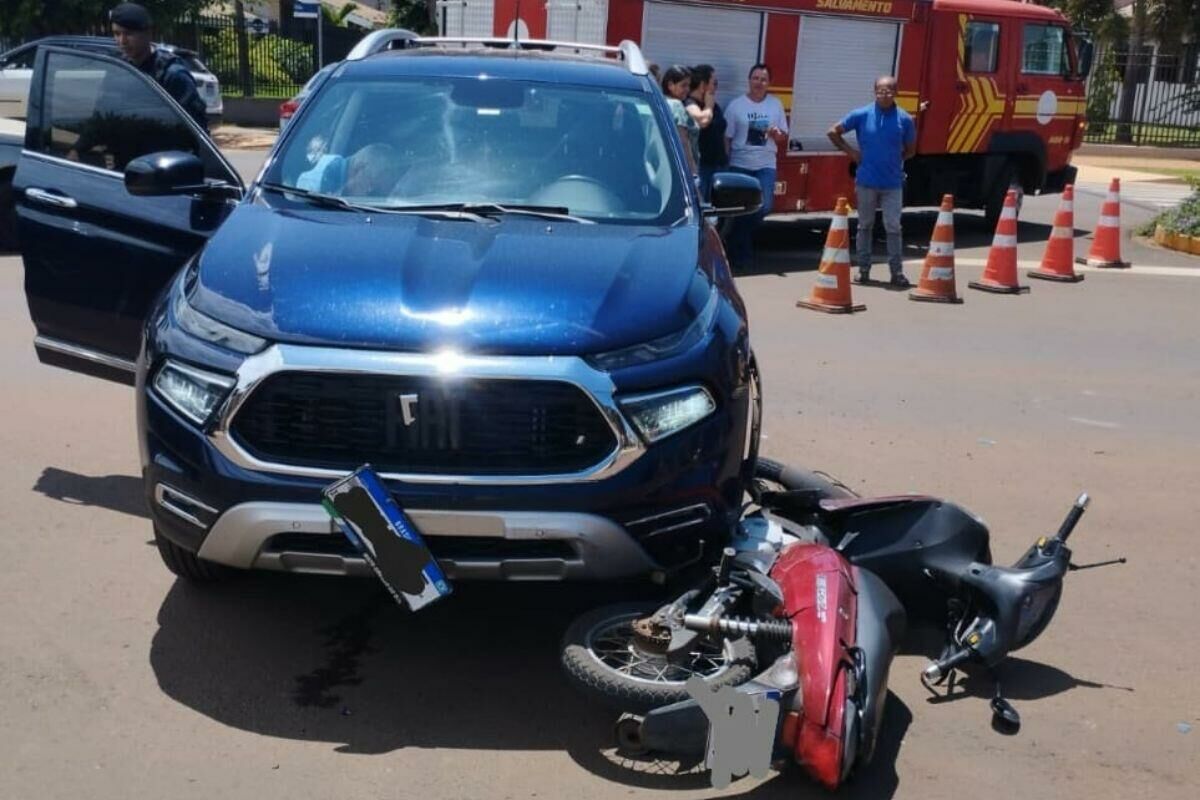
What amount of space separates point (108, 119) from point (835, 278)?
21.2 ft

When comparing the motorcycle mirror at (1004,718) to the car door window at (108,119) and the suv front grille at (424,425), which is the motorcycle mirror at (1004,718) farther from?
the car door window at (108,119)

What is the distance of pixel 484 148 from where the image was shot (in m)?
5.62

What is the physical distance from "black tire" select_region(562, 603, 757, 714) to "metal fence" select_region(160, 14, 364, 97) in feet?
97.4

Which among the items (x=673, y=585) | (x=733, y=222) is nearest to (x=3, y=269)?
(x=733, y=222)

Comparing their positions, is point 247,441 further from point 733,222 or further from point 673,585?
point 733,222

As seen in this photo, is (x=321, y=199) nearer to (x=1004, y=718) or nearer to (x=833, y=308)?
(x=1004, y=718)

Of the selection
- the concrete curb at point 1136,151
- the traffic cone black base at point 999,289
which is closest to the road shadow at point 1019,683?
the traffic cone black base at point 999,289

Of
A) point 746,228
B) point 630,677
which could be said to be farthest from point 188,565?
point 746,228

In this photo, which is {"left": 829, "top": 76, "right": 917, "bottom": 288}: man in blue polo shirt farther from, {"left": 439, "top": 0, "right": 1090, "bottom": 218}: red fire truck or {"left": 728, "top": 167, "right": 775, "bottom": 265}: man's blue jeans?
{"left": 439, "top": 0, "right": 1090, "bottom": 218}: red fire truck

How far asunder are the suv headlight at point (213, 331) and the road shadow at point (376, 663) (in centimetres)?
106

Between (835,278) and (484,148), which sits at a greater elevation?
(484,148)

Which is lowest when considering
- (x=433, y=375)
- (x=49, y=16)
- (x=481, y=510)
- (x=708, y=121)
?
(x=481, y=510)

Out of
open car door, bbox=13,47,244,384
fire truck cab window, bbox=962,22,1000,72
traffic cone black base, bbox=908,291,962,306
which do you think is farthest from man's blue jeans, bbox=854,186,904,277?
open car door, bbox=13,47,244,384

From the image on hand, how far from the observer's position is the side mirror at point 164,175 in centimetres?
543
